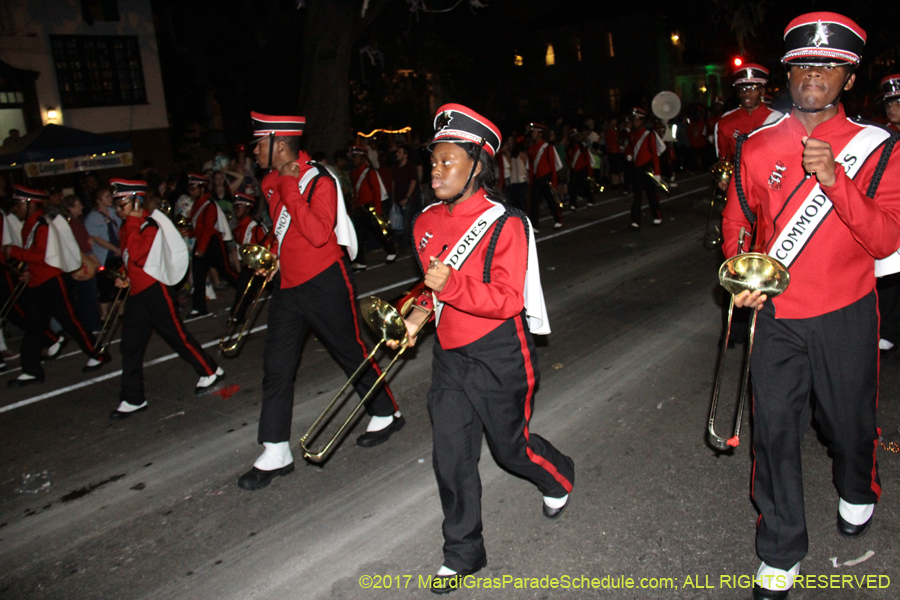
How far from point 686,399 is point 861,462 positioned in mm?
2201

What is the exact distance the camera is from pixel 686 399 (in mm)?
5488

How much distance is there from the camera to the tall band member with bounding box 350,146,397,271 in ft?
39.8

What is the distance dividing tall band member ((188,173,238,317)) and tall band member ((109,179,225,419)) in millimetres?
3347

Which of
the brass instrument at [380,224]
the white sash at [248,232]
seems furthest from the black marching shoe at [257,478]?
the brass instrument at [380,224]

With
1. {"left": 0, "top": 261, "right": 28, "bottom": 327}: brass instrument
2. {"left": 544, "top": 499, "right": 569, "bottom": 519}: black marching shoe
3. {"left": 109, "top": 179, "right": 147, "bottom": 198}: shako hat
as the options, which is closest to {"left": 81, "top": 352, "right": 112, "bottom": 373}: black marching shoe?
{"left": 0, "top": 261, "right": 28, "bottom": 327}: brass instrument

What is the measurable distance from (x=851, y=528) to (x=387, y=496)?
97.0 inches

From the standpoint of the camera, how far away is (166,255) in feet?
20.1

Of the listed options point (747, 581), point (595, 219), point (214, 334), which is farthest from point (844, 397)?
point (595, 219)

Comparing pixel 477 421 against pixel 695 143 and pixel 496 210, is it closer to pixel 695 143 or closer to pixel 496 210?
pixel 496 210

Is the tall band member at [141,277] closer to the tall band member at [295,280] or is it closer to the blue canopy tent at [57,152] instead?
the tall band member at [295,280]

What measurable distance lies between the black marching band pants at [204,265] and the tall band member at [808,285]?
7.82 meters

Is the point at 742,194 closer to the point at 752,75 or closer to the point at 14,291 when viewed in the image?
the point at 752,75

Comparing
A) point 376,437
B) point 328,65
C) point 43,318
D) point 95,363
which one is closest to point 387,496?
point 376,437

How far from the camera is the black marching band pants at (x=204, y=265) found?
379 inches
